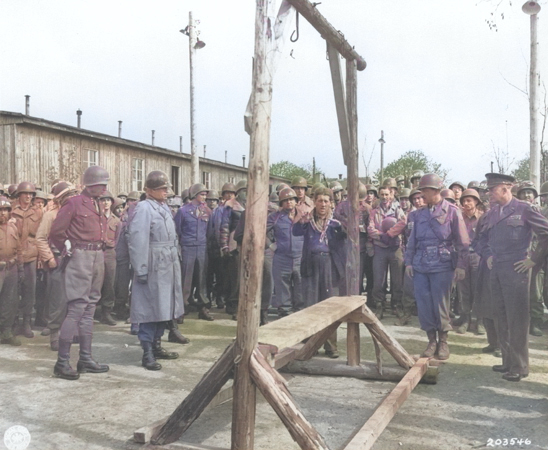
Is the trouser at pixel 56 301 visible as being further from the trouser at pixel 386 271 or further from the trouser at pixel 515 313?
the trouser at pixel 515 313

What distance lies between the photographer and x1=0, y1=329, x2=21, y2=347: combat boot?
7277mm

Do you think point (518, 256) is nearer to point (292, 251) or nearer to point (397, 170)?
point (292, 251)

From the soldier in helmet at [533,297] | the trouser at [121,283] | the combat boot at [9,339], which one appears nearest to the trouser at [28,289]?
the combat boot at [9,339]

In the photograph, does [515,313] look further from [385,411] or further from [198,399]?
[198,399]

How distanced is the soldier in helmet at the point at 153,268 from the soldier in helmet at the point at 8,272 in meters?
2.21


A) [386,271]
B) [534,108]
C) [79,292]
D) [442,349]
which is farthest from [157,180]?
[534,108]

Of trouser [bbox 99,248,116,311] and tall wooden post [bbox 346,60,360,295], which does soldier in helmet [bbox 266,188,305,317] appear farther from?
trouser [bbox 99,248,116,311]

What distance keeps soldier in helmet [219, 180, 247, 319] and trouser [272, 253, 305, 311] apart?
0.73 m

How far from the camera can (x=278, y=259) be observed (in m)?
8.66

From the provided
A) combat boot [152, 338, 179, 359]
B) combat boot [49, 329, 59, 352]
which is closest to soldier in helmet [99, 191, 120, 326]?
combat boot [49, 329, 59, 352]

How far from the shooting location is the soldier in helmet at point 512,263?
567 cm

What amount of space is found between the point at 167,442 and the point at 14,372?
283cm

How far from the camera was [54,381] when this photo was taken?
561 cm

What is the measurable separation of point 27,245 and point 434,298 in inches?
218
